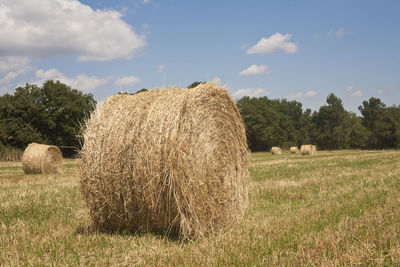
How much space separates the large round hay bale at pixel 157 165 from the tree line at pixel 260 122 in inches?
862

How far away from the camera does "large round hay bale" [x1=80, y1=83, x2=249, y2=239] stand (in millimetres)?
5441

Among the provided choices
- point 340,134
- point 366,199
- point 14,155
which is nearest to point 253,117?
point 340,134

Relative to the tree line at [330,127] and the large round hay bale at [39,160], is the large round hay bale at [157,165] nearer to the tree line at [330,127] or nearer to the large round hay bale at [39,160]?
the large round hay bale at [39,160]

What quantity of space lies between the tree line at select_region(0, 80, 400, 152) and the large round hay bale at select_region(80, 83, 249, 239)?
862 inches

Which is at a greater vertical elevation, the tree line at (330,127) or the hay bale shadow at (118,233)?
the tree line at (330,127)

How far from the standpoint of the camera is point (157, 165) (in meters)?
5.39

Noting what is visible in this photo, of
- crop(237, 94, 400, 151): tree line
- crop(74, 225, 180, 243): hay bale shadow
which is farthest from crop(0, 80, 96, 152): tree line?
crop(74, 225, 180, 243): hay bale shadow

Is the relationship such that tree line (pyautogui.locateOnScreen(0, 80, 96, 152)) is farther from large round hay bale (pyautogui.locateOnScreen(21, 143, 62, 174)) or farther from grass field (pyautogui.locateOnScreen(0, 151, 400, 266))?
grass field (pyautogui.locateOnScreen(0, 151, 400, 266))

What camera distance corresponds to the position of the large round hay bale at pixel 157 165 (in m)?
5.44

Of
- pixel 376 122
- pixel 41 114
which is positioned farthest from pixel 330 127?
pixel 41 114

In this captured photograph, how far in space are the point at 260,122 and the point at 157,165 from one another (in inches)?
2398

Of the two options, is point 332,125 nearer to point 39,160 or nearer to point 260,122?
point 260,122

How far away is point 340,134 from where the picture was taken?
232 feet

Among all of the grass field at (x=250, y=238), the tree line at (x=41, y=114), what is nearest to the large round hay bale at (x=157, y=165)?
the grass field at (x=250, y=238)
